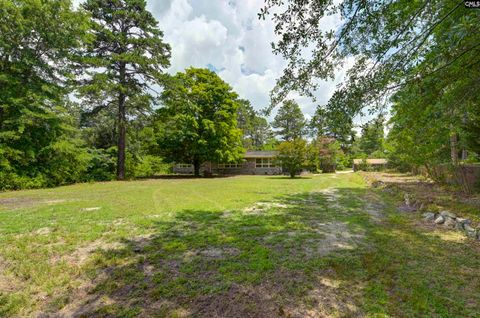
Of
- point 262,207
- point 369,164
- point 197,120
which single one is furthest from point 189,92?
point 369,164

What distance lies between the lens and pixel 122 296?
283 centimetres

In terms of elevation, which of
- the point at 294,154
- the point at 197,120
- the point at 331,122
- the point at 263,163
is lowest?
the point at 263,163

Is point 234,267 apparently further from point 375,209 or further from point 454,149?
point 454,149

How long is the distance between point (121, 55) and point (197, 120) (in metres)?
7.95

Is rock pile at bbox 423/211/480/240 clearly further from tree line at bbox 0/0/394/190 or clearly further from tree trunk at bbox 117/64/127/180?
tree trunk at bbox 117/64/127/180

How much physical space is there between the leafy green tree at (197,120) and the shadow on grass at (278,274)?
16.5 meters

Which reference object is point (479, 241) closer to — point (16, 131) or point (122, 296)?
point (122, 296)

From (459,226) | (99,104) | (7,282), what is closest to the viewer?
(7,282)

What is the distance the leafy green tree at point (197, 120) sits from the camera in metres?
20.6

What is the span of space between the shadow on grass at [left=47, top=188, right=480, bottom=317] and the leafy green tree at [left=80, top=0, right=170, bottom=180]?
51.1 ft

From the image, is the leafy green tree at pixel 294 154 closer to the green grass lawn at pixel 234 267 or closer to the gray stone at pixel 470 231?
the green grass lawn at pixel 234 267

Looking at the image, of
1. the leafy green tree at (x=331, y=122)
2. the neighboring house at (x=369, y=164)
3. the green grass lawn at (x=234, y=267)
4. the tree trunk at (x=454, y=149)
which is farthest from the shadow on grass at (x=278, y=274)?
the neighboring house at (x=369, y=164)

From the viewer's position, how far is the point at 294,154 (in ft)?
71.3

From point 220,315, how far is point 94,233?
373 centimetres
